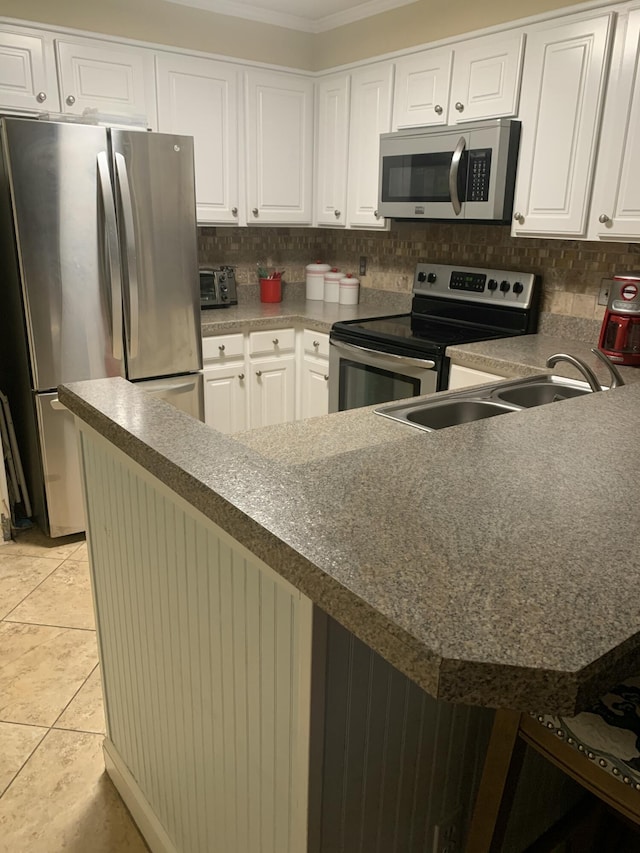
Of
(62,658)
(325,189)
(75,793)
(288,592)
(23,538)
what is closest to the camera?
(288,592)

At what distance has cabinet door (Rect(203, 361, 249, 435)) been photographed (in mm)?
3498

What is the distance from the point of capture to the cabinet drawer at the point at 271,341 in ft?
11.8

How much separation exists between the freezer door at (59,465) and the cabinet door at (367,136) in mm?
1899

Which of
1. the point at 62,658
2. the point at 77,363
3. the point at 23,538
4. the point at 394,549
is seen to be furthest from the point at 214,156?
the point at 394,549

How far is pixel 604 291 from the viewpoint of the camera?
2879mm

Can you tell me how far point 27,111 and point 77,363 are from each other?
116cm

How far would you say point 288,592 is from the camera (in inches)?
34.1

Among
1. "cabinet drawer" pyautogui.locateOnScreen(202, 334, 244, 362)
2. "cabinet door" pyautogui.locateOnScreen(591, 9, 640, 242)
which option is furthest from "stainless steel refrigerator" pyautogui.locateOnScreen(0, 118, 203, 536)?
"cabinet door" pyautogui.locateOnScreen(591, 9, 640, 242)

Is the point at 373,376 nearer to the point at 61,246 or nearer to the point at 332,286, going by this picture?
the point at 332,286

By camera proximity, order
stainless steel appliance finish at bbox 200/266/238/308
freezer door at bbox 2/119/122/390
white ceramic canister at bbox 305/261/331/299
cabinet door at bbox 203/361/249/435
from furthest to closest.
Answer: white ceramic canister at bbox 305/261/331/299, stainless steel appliance finish at bbox 200/266/238/308, cabinet door at bbox 203/361/249/435, freezer door at bbox 2/119/122/390

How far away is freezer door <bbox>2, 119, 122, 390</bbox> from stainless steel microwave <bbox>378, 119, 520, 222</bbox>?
4.52 feet

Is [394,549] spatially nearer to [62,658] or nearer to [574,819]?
[574,819]

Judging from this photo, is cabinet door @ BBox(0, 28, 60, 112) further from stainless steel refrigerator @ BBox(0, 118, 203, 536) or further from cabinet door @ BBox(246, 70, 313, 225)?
cabinet door @ BBox(246, 70, 313, 225)

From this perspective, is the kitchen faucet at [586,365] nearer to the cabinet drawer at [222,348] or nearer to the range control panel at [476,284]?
the range control panel at [476,284]
